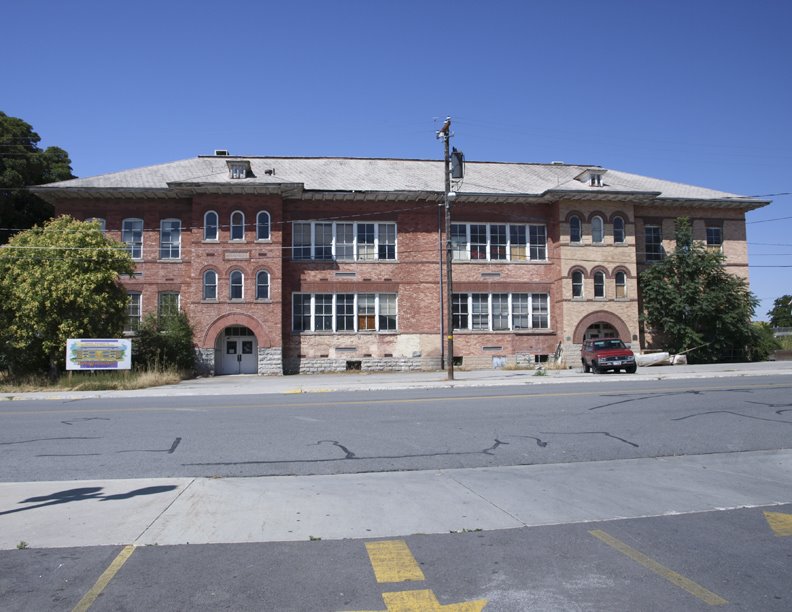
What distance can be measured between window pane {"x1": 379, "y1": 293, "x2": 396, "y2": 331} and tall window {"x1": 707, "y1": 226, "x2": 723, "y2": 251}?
19.0 meters

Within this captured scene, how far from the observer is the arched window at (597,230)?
3444cm

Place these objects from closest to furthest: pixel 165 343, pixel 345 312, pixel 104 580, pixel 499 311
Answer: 1. pixel 104 580
2. pixel 165 343
3. pixel 345 312
4. pixel 499 311

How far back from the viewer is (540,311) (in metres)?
34.8

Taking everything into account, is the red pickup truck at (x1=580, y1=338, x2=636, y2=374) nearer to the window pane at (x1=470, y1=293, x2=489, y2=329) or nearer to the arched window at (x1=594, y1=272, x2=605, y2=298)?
the arched window at (x1=594, y1=272, x2=605, y2=298)

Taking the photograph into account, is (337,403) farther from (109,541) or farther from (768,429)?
(109,541)

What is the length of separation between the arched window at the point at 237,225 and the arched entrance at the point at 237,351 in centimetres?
462

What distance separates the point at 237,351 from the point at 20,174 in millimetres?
19556

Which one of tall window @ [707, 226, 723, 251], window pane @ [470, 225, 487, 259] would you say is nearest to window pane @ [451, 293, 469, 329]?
window pane @ [470, 225, 487, 259]

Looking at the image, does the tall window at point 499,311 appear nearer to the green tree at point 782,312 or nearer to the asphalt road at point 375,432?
the asphalt road at point 375,432

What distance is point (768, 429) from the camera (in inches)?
465

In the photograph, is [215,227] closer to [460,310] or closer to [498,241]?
[460,310]

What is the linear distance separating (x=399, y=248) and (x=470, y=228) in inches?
160

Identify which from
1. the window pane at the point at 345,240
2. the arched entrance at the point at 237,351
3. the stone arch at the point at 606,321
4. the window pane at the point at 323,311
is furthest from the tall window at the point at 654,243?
the arched entrance at the point at 237,351

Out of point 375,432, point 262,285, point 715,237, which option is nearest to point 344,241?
point 262,285
